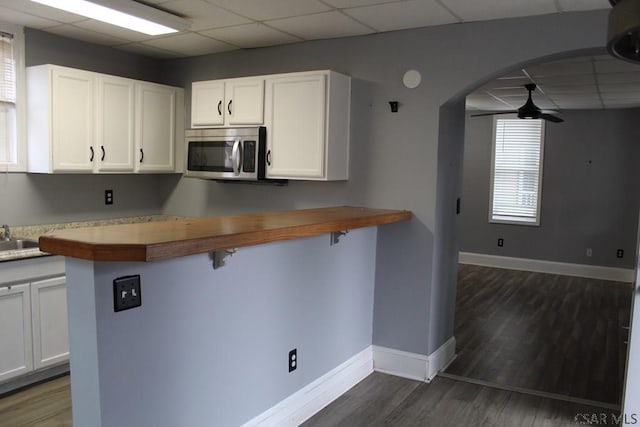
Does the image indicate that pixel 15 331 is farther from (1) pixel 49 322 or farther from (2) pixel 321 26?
(2) pixel 321 26

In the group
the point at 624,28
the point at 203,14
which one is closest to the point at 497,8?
the point at 203,14

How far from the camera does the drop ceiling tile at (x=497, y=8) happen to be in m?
2.92

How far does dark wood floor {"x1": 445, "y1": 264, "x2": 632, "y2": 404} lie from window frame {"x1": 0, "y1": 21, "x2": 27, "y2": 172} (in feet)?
11.5

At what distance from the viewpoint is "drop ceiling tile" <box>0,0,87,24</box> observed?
318cm

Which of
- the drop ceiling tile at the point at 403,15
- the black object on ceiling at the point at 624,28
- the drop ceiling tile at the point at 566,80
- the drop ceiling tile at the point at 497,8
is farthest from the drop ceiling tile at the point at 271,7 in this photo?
the drop ceiling tile at the point at 566,80

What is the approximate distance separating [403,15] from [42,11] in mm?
2278

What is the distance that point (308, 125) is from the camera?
3.62 m

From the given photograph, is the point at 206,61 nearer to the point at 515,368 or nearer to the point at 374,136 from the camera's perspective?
the point at 374,136

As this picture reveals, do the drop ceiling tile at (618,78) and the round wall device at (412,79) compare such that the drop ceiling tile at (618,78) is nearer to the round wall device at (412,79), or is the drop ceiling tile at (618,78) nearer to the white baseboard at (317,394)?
the round wall device at (412,79)

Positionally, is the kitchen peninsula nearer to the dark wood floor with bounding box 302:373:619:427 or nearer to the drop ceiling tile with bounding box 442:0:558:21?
the dark wood floor with bounding box 302:373:619:427

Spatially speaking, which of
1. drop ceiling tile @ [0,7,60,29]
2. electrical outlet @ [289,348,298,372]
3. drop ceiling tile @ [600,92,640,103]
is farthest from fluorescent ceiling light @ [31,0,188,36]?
drop ceiling tile @ [600,92,640,103]

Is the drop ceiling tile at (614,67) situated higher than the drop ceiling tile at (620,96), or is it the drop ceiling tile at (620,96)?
the drop ceiling tile at (614,67)

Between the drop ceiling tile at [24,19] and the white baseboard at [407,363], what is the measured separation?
126 inches

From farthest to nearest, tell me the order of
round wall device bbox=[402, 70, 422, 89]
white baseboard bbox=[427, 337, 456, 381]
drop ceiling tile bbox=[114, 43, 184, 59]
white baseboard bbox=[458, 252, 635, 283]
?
white baseboard bbox=[458, 252, 635, 283], drop ceiling tile bbox=[114, 43, 184, 59], white baseboard bbox=[427, 337, 456, 381], round wall device bbox=[402, 70, 422, 89]
